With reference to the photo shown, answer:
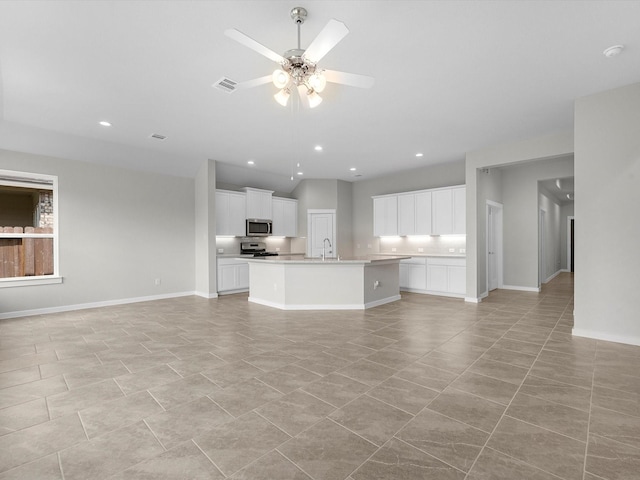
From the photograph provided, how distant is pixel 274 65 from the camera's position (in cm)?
322

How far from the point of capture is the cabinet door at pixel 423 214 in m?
7.44

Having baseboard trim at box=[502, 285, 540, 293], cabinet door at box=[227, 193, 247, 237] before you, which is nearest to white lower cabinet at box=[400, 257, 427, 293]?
baseboard trim at box=[502, 285, 540, 293]

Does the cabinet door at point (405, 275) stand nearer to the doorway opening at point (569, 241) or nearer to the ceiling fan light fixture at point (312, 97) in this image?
the ceiling fan light fixture at point (312, 97)

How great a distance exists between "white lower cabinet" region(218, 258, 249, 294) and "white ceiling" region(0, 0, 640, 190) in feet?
9.10

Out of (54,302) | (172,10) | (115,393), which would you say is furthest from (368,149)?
(54,302)

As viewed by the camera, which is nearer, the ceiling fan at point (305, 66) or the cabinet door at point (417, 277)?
the ceiling fan at point (305, 66)

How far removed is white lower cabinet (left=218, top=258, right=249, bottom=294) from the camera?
7301 mm

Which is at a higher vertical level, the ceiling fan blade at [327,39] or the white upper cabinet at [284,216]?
the ceiling fan blade at [327,39]

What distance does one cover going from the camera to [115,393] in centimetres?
259

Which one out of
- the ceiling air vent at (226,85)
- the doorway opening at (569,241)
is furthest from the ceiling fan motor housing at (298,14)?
the doorway opening at (569,241)

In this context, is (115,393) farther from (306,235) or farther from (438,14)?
(306,235)

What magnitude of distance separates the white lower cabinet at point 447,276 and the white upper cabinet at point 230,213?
4628 millimetres

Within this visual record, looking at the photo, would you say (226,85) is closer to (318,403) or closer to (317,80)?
(317,80)

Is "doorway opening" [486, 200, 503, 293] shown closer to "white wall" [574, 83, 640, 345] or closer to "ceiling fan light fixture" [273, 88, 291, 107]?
"white wall" [574, 83, 640, 345]
